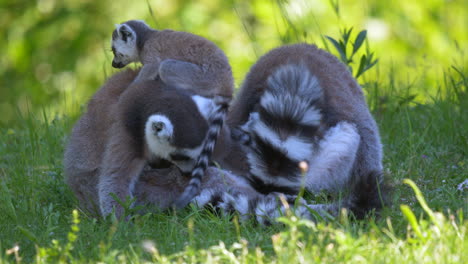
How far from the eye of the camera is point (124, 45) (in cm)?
486

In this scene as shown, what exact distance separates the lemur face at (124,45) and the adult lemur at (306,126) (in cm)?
114

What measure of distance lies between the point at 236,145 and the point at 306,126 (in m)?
0.60

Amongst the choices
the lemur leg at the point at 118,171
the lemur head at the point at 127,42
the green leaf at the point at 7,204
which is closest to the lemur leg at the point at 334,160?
the lemur leg at the point at 118,171

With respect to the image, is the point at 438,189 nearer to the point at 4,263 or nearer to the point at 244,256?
the point at 244,256

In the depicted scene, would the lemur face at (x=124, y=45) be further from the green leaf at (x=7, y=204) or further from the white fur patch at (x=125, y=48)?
the green leaf at (x=7, y=204)

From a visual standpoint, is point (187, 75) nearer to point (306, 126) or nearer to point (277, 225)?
point (306, 126)

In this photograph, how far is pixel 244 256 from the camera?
8.02 ft

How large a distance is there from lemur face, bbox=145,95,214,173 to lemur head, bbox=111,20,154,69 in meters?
1.63

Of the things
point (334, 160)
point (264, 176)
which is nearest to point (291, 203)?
point (264, 176)

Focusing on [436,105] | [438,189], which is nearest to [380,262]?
[438,189]

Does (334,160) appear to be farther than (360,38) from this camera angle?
No

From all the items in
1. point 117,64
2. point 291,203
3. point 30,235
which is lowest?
point 291,203

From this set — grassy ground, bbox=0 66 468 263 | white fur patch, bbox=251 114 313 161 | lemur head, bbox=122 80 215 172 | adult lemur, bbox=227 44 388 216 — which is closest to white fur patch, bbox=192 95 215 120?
lemur head, bbox=122 80 215 172

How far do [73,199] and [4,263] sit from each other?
127 centimetres
